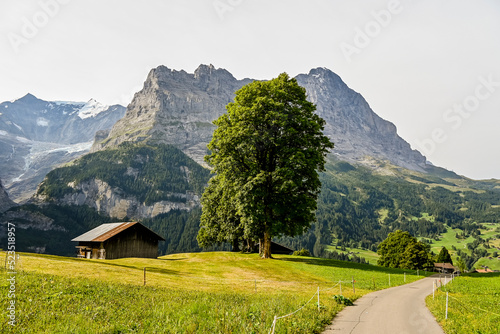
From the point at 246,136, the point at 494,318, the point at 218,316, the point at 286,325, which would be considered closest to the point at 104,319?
the point at 218,316

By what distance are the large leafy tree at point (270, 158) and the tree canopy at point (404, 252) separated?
72.7 meters

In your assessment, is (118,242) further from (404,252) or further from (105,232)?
(404,252)

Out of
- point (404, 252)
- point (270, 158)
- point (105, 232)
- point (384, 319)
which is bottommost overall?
point (404, 252)

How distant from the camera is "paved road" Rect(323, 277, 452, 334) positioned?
13.9 metres

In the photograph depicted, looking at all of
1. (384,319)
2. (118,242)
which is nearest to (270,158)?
(384,319)

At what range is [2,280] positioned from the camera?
1505 centimetres

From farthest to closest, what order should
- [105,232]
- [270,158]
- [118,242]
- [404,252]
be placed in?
[404,252] < [105,232] < [118,242] < [270,158]

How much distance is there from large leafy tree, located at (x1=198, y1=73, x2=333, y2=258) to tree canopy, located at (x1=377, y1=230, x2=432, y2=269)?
239ft

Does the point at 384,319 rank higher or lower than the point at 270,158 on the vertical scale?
lower

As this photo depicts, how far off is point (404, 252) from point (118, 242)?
86.4m

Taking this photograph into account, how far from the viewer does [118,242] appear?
59.9 m

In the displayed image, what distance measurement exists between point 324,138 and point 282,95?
827 cm

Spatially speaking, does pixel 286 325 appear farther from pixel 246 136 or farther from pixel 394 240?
pixel 394 240

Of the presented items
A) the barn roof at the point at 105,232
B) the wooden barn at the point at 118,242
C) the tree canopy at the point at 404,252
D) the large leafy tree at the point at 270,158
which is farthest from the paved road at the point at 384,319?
the tree canopy at the point at 404,252
